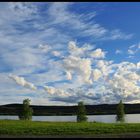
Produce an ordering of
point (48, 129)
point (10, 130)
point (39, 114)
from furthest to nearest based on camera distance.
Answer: point (39, 114) < point (48, 129) < point (10, 130)

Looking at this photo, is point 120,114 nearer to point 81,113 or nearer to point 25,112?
point 81,113

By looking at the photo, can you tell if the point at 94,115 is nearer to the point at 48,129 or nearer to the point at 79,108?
the point at 79,108

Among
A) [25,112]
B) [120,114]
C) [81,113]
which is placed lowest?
[81,113]

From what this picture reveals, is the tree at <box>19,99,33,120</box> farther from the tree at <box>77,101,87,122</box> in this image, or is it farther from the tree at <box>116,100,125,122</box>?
the tree at <box>116,100,125,122</box>

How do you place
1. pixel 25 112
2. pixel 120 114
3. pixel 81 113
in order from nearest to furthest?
1. pixel 81 113
2. pixel 25 112
3. pixel 120 114

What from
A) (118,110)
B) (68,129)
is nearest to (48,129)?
(68,129)

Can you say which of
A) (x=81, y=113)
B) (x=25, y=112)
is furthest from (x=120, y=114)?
(x=25, y=112)

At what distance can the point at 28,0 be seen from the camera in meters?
11.2

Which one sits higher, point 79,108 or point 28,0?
point 79,108

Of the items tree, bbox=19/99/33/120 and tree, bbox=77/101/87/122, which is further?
tree, bbox=19/99/33/120

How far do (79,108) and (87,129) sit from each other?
5162cm

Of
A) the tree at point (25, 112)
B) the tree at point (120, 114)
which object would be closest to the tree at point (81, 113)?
the tree at point (120, 114)

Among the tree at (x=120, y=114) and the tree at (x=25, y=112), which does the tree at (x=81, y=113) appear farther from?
the tree at (x=25, y=112)

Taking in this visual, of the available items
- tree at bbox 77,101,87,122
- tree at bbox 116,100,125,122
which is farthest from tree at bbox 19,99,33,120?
tree at bbox 116,100,125,122
